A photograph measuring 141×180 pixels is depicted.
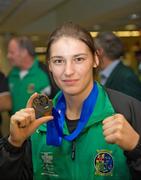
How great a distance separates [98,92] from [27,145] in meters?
0.33

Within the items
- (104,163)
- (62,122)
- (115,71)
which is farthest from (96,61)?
(115,71)

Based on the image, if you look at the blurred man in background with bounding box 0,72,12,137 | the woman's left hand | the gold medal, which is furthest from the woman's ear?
the blurred man in background with bounding box 0,72,12,137

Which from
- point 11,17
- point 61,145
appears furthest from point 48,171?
point 11,17

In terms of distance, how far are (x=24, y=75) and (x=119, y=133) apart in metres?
2.17

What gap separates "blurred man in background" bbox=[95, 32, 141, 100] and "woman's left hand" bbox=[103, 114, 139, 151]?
145 cm

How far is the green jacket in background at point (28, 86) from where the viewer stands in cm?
312

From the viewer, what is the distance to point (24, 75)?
326 cm

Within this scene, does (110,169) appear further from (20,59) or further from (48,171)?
(20,59)

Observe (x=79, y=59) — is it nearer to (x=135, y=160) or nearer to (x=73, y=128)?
(x=73, y=128)

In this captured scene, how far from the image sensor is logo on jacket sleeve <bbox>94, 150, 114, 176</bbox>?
137 centimetres

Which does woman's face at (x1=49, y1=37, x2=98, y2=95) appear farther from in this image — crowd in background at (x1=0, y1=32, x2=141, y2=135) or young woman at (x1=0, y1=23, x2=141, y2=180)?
crowd in background at (x1=0, y1=32, x2=141, y2=135)

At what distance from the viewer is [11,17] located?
787 centimetres

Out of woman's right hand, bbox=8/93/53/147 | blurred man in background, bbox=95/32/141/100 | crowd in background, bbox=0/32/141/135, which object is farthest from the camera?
crowd in background, bbox=0/32/141/135

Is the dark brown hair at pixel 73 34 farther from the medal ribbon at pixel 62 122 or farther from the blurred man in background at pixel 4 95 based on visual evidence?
the blurred man in background at pixel 4 95
